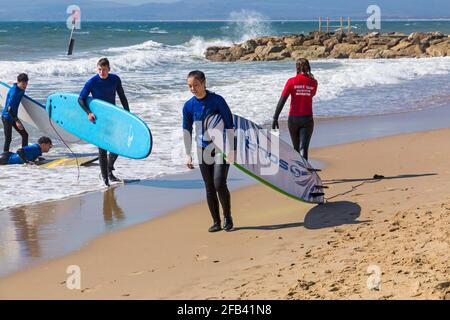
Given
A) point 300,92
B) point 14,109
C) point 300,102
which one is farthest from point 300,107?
point 14,109

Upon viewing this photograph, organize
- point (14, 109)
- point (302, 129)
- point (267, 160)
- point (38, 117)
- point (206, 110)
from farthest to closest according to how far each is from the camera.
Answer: point (38, 117)
point (14, 109)
point (302, 129)
point (267, 160)
point (206, 110)

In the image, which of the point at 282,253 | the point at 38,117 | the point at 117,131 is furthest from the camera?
the point at 38,117

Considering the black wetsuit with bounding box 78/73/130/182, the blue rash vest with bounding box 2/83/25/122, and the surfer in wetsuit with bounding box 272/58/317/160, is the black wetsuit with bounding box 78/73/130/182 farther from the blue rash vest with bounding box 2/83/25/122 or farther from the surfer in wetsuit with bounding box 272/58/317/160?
the blue rash vest with bounding box 2/83/25/122

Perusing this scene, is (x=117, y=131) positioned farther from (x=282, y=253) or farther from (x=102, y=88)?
(x=282, y=253)

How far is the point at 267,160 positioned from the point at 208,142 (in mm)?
861

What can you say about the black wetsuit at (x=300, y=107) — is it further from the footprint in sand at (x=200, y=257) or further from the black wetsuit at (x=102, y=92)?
the footprint in sand at (x=200, y=257)

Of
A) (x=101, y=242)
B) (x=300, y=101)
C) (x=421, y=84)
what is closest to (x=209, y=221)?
(x=101, y=242)

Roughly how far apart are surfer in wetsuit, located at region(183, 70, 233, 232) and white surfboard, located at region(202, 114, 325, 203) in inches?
2.3

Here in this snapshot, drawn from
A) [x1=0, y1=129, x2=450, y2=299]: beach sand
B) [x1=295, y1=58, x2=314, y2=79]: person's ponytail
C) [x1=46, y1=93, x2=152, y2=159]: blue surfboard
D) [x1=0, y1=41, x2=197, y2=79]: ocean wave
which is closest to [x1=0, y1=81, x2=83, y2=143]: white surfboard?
[x1=46, y1=93, x2=152, y2=159]: blue surfboard

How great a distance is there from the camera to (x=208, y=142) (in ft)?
20.5

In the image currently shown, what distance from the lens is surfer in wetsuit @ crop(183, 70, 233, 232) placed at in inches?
243

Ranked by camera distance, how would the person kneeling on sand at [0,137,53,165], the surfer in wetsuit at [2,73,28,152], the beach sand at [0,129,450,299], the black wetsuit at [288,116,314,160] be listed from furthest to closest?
the surfer in wetsuit at [2,73,28,152], the person kneeling on sand at [0,137,53,165], the black wetsuit at [288,116,314,160], the beach sand at [0,129,450,299]

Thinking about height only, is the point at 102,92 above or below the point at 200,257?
above

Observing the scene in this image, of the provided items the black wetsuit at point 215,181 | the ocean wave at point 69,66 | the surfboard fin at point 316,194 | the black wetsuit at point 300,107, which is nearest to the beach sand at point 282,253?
the surfboard fin at point 316,194
